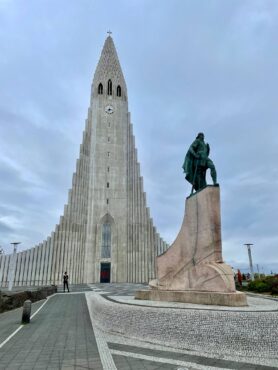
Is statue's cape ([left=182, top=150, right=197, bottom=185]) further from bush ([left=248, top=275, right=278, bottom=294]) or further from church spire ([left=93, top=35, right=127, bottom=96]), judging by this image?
church spire ([left=93, top=35, right=127, bottom=96])

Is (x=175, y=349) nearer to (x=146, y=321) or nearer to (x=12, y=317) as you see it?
(x=146, y=321)

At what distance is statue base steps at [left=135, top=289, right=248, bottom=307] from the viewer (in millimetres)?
6867

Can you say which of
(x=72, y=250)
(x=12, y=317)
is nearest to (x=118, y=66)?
(x=72, y=250)

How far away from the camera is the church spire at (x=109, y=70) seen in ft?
150

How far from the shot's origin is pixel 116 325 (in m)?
6.87

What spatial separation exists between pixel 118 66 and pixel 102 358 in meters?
48.6

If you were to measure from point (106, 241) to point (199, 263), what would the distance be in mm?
30837

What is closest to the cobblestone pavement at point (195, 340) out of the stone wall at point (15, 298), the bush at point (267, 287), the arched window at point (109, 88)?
the stone wall at point (15, 298)

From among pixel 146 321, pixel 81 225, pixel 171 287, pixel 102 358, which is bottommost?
pixel 102 358

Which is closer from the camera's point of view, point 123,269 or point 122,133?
point 123,269

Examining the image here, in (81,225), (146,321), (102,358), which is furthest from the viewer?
(81,225)

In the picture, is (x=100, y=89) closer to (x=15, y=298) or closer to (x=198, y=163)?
(x=15, y=298)

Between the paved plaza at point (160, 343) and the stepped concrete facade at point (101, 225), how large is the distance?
1197 inches

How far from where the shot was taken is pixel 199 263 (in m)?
8.52
